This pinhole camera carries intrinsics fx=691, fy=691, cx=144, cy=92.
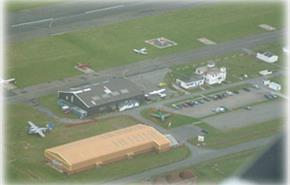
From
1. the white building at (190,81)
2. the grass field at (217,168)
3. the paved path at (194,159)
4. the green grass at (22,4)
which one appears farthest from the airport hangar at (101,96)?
the green grass at (22,4)

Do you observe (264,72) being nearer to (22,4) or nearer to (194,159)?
(194,159)

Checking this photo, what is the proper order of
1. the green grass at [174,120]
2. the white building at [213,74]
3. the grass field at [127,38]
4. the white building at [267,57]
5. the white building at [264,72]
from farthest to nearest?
the white building at [267,57]
the white building at [264,72]
the grass field at [127,38]
the white building at [213,74]
the green grass at [174,120]

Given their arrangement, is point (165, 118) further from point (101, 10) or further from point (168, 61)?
point (101, 10)

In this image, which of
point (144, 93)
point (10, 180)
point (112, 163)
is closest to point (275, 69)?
point (144, 93)

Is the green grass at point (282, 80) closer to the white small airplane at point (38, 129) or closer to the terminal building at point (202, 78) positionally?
the terminal building at point (202, 78)

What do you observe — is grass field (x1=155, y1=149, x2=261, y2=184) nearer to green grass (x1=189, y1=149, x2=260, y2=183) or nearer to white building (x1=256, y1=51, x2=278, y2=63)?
green grass (x1=189, y1=149, x2=260, y2=183)
